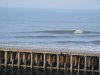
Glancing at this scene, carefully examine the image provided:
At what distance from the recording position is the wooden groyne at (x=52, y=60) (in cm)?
5550

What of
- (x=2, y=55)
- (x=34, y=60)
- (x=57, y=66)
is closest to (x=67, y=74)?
(x=57, y=66)

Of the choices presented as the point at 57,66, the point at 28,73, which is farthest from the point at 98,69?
the point at 28,73

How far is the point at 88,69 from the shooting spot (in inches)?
2196

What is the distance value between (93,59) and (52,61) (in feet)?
18.0

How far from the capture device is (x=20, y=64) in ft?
188

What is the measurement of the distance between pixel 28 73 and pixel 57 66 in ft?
13.0

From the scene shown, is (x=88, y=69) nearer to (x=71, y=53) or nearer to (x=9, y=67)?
(x=71, y=53)

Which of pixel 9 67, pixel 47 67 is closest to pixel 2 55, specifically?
pixel 9 67

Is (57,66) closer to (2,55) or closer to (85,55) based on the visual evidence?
(85,55)

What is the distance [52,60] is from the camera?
56.9 m

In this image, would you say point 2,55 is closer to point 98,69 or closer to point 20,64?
point 20,64

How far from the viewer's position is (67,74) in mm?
55531

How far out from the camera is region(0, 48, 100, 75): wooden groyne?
55.5 m

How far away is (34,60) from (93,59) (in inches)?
315
